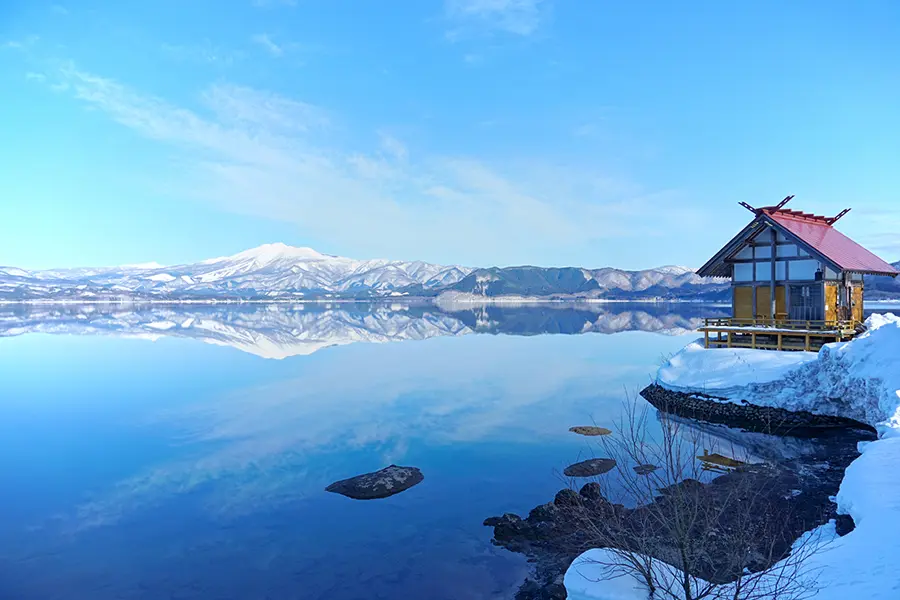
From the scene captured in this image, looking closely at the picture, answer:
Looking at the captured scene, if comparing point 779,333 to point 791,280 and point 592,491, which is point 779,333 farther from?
point 592,491

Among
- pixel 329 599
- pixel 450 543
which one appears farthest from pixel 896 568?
pixel 329 599

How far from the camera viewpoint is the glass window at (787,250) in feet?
97.5

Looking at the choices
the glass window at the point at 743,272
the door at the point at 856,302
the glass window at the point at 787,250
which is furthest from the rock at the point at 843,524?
the door at the point at 856,302

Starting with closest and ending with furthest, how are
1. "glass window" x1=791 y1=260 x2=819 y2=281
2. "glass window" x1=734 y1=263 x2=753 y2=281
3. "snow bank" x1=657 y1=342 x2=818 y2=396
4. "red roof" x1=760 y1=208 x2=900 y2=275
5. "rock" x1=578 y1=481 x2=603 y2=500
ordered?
"rock" x1=578 y1=481 x2=603 y2=500
"snow bank" x1=657 y1=342 x2=818 y2=396
"red roof" x1=760 y1=208 x2=900 y2=275
"glass window" x1=791 y1=260 x2=819 y2=281
"glass window" x1=734 y1=263 x2=753 y2=281

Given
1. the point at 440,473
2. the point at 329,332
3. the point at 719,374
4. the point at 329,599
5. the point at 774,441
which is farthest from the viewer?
the point at 329,332

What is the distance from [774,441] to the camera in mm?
21172

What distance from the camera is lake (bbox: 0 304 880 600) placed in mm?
12469

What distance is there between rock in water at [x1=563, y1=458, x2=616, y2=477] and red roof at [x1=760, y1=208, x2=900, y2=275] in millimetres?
18772

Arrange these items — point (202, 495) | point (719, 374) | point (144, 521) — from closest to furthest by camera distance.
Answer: point (144, 521), point (202, 495), point (719, 374)

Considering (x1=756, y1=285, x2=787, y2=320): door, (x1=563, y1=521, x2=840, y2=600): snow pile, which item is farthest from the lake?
(x1=756, y1=285, x2=787, y2=320): door

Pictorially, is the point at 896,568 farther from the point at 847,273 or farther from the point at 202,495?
the point at 847,273

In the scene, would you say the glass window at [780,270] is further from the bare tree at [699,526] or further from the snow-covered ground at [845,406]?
the bare tree at [699,526]

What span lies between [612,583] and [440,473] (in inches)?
427

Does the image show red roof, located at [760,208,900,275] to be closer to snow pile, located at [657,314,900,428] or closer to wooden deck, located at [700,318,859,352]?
wooden deck, located at [700,318,859,352]
